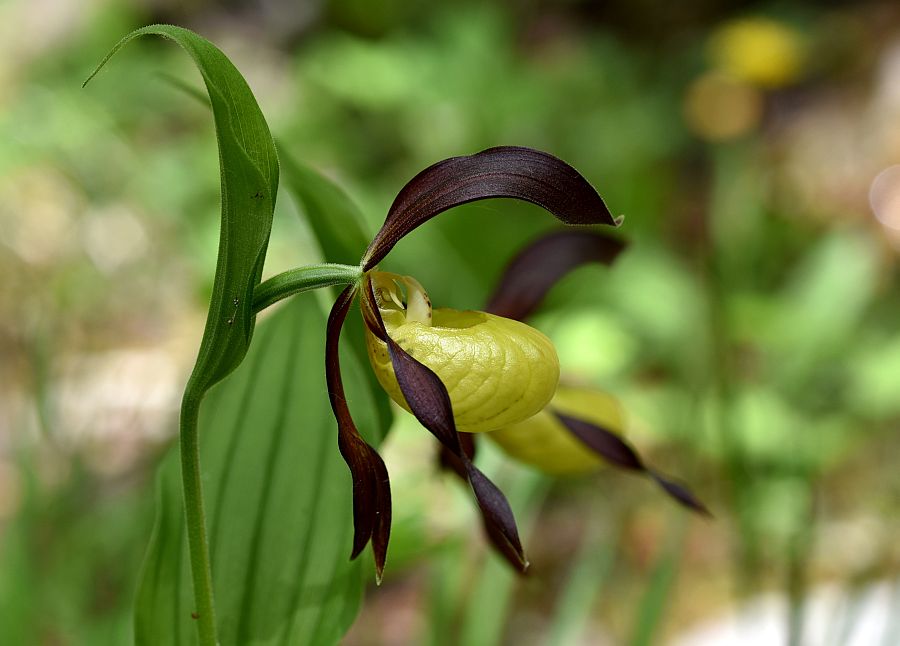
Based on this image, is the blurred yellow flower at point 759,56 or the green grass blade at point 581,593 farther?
the blurred yellow flower at point 759,56

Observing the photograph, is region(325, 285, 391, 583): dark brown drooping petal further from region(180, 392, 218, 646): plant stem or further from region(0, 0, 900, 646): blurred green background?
region(0, 0, 900, 646): blurred green background

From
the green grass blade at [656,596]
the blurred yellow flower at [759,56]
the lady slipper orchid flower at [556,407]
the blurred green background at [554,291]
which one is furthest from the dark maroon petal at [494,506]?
the blurred yellow flower at [759,56]

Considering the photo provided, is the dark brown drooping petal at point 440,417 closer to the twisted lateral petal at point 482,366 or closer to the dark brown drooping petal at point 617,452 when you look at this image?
the twisted lateral petal at point 482,366

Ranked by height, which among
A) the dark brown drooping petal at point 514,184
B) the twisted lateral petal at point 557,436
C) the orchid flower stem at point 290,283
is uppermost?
the dark brown drooping petal at point 514,184

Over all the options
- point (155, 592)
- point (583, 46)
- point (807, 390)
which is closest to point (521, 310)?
point (155, 592)

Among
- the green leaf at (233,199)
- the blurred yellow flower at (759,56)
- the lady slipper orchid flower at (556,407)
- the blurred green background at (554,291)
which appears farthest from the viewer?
the blurred yellow flower at (759,56)

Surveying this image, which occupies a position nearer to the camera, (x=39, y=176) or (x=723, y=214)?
(x=723, y=214)

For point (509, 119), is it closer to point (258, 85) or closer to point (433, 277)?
point (433, 277)
